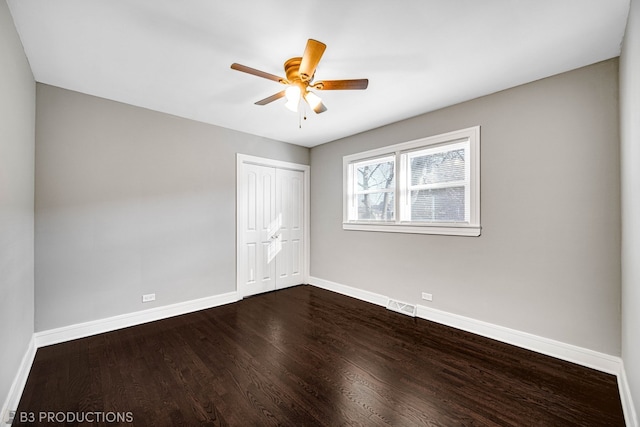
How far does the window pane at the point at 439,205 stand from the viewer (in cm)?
317

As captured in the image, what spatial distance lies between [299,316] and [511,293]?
92.7 inches

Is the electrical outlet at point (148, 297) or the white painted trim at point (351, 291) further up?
the electrical outlet at point (148, 297)

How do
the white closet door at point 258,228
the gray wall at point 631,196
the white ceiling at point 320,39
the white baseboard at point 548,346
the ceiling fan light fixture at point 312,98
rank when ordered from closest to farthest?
the gray wall at point 631,196 < the white ceiling at point 320,39 < the white baseboard at point 548,346 < the ceiling fan light fixture at point 312,98 < the white closet door at point 258,228

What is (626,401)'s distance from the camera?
182 cm

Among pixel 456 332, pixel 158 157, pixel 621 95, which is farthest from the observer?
pixel 158 157

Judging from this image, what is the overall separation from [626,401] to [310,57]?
314cm

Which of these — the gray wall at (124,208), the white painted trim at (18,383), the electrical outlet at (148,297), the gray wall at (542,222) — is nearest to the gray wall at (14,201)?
the white painted trim at (18,383)

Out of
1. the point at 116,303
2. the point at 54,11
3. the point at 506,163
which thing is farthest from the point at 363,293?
the point at 54,11

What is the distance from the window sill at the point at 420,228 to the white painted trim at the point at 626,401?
1467 millimetres

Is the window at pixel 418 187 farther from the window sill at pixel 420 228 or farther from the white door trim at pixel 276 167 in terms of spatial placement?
the white door trim at pixel 276 167

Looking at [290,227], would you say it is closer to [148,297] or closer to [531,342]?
[148,297]

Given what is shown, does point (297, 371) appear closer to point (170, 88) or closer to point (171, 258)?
point (171, 258)

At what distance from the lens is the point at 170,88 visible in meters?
2.80

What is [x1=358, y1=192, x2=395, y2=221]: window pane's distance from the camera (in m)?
3.94
